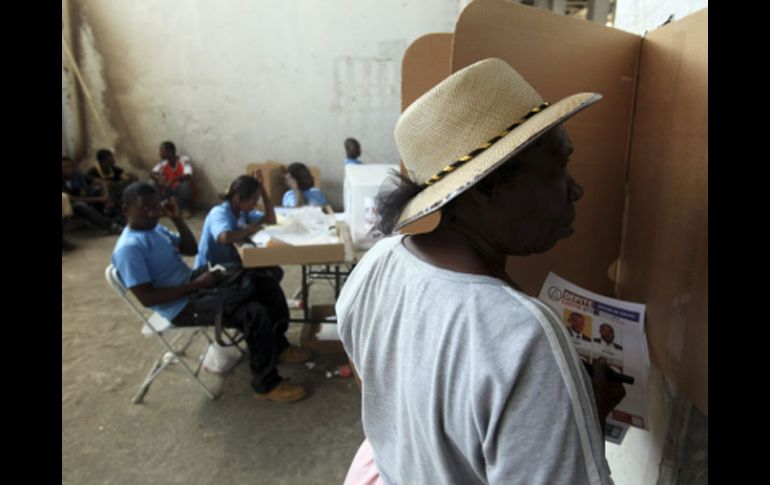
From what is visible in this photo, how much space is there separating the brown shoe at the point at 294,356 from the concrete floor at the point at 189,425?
2.2 inches

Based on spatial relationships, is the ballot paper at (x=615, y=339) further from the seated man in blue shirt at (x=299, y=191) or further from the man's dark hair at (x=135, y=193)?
the seated man in blue shirt at (x=299, y=191)

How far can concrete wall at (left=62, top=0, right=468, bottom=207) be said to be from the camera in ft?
23.2

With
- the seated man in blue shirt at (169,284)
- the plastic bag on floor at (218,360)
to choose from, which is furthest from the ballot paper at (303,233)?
the plastic bag on floor at (218,360)

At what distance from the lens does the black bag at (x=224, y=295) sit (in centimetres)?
289

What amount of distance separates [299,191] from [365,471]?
3678mm

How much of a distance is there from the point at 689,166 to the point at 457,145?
1.47 ft

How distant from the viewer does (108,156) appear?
285 inches

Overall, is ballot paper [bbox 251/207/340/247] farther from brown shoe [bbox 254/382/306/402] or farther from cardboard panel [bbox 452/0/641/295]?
cardboard panel [bbox 452/0/641/295]

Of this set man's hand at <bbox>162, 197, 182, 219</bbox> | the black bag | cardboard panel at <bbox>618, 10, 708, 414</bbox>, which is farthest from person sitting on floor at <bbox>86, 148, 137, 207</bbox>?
cardboard panel at <bbox>618, 10, 708, 414</bbox>

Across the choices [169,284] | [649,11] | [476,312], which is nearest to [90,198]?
[169,284]

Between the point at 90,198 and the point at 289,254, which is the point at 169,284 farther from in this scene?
the point at 90,198

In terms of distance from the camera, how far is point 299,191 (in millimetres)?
4582
